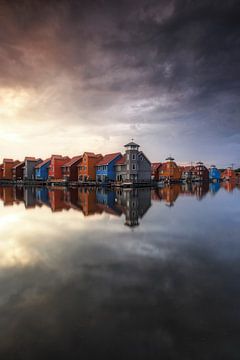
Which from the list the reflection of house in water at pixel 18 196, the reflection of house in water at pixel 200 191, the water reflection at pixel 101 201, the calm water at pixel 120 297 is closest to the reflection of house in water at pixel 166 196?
the water reflection at pixel 101 201

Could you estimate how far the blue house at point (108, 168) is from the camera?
65625mm

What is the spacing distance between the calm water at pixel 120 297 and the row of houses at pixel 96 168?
49.4 meters

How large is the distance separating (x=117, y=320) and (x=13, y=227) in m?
12.9

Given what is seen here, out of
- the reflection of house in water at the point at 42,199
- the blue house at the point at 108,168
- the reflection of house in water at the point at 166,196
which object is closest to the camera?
the reflection of house in water at the point at 42,199

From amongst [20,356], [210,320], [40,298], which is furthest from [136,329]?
[40,298]

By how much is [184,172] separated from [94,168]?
219 ft

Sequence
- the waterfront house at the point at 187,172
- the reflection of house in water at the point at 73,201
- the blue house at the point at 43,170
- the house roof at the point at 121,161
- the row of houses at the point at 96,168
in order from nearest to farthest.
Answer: the reflection of house in water at the point at 73,201
the row of houses at the point at 96,168
the house roof at the point at 121,161
the blue house at the point at 43,170
the waterfront house at the point at 187,172

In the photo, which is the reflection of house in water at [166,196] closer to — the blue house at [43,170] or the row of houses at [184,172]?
the row of houses at [184,172]

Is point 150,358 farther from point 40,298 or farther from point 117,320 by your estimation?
point 40,298

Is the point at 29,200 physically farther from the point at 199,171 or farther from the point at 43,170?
the point at 199,171

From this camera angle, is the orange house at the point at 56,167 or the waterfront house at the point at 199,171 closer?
the orange house at the point at 56,167

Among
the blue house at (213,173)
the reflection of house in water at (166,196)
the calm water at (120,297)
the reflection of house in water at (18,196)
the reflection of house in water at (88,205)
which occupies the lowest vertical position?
the calm water at (120,297)

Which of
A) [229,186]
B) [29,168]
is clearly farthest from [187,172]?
[29,168]

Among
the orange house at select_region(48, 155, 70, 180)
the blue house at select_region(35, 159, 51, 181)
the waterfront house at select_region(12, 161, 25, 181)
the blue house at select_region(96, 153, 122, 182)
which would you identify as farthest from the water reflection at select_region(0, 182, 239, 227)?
the waterfront house at select_region(12, 161, 25, 181)
